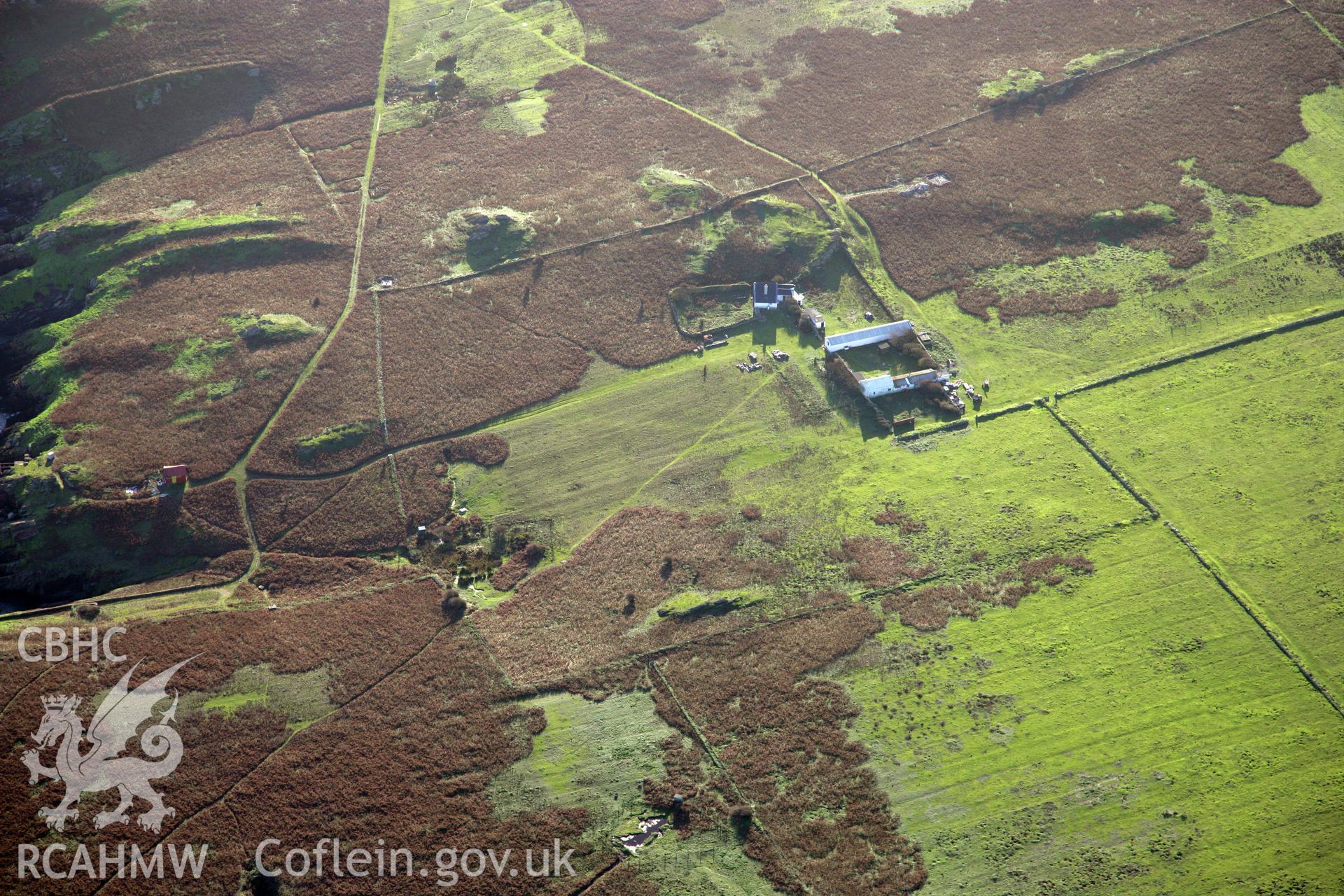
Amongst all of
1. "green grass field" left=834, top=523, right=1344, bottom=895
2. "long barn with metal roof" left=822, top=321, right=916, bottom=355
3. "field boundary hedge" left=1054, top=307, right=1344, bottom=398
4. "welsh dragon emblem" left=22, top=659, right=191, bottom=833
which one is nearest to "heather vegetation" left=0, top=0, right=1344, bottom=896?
"green grass field" left=834, top=523, right=1344, bottom=895

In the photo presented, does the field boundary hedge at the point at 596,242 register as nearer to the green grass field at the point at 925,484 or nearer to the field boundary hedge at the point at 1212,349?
the green grass field at the point at 925,484

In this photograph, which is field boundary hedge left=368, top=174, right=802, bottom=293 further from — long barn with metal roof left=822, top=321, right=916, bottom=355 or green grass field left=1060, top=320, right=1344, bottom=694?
green grass field left=1060, top=320, right=1344, bottom=694

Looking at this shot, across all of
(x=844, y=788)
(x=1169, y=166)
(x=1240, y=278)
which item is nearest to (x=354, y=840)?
(x=844, y=788)

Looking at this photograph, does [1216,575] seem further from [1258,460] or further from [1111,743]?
[1111,743]

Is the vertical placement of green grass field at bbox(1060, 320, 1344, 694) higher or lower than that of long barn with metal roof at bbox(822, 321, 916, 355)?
lower

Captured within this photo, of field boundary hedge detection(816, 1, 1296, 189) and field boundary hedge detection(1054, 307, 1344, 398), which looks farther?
field boundary hedge detection(816, 1, 1296, 189)

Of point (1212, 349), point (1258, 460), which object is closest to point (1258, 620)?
point (1258, 460)

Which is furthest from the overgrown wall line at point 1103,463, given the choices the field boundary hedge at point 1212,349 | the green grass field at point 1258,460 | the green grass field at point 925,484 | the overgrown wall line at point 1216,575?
the field boundary hedge at point 1212,349
